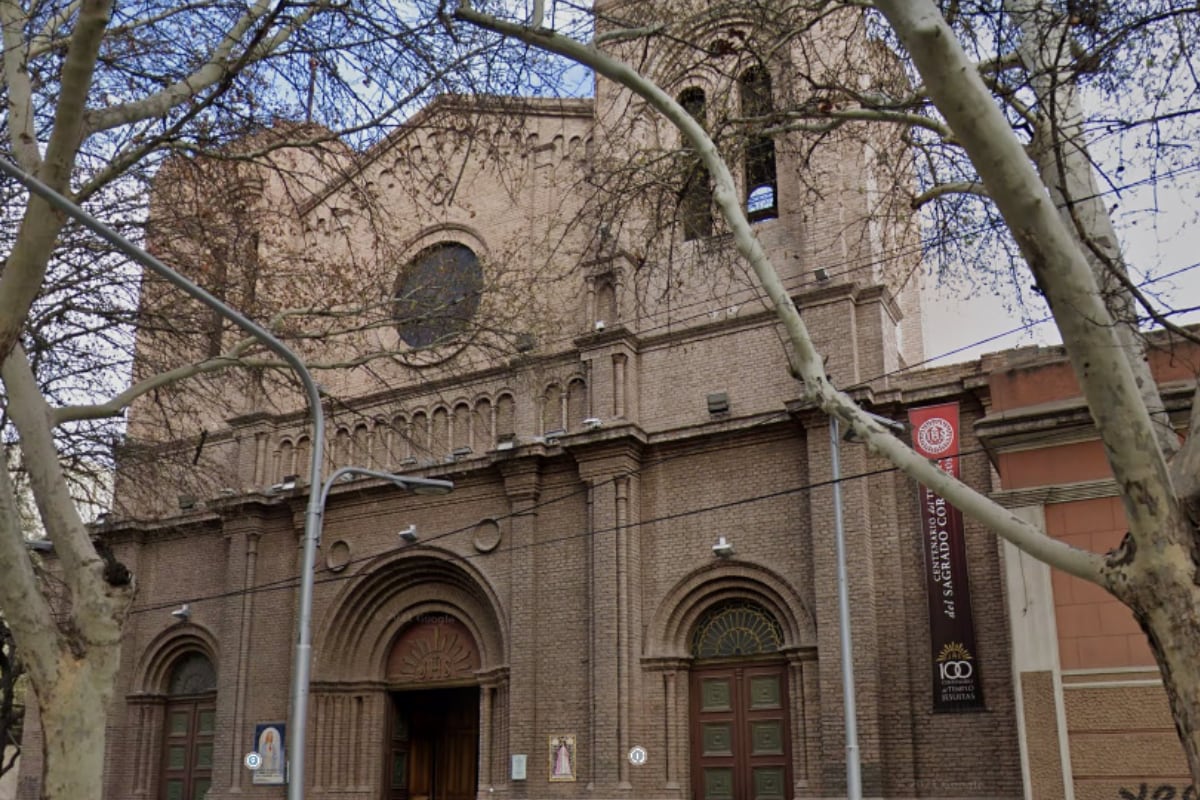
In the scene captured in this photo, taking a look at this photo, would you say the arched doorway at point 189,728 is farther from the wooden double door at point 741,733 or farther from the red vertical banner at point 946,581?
the red vertical banner at point 946,581

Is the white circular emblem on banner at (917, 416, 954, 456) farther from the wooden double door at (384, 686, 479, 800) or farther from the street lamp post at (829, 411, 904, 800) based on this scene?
the wooden double door at (384, 686, 479, 800)

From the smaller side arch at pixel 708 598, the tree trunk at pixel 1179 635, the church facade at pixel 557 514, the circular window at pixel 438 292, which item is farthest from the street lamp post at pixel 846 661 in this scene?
the tree trunk at pixel 1179 635

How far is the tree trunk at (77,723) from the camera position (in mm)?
9133

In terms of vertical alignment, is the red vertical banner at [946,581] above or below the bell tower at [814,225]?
below

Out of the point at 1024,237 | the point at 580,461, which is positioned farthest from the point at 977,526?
the point at 1024,237

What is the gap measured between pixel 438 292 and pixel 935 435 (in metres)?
7.57

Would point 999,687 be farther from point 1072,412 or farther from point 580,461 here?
point 580,461

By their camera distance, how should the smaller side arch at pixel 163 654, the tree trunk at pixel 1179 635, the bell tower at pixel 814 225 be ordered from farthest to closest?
the smaller side arch at pixel 163 654, the bell tower at pixel 814 225, the tree trunk at pixel 1179 635

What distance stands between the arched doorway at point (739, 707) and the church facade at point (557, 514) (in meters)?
0.05

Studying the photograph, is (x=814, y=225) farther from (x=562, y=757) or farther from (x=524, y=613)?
(x=562, y=757)

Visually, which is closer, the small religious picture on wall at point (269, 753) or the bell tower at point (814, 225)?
the bell tower at point (814, 225)

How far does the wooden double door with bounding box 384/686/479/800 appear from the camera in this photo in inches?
905

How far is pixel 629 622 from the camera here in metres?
19.3

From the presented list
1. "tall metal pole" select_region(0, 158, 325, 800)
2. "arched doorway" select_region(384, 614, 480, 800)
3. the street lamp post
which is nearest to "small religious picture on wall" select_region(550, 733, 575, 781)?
"arched doorway" select_region(384, 614, 480, 800)
